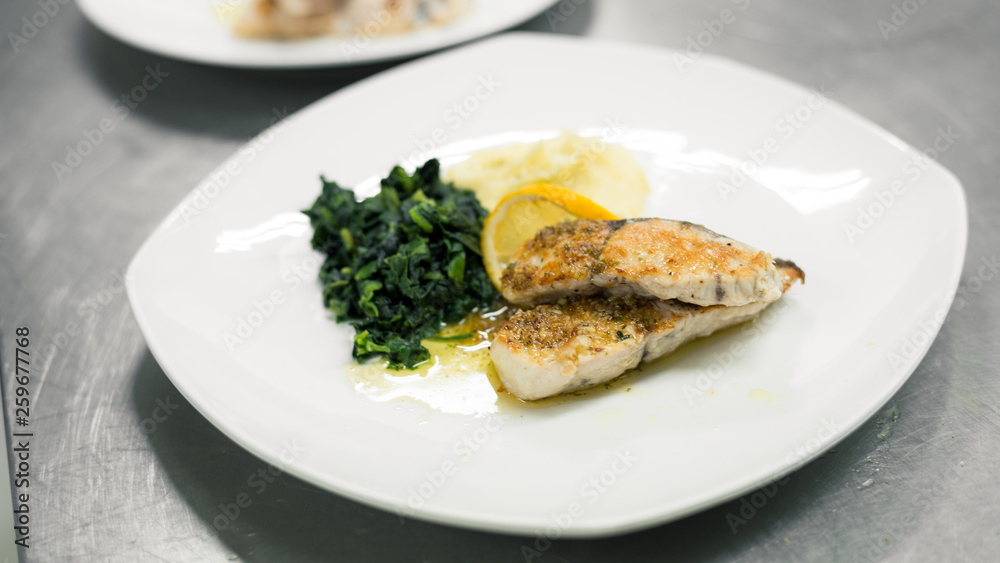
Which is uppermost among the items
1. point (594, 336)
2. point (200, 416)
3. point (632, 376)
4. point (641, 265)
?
point (641, 265)

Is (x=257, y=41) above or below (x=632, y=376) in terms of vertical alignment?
above

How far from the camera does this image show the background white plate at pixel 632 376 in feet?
9.16

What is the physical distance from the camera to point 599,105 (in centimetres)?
479

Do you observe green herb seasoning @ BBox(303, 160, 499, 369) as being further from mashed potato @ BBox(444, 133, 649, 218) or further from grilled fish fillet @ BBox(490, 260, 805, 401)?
grilled fish fillet @ BBox(490, 260, 805, 401)

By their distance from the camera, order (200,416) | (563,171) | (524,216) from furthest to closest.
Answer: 1. (563,171)
2. (524,216)
3. (200,416)

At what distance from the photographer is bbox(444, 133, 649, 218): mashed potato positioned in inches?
168

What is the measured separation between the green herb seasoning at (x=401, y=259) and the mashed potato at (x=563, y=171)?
0.18 meters

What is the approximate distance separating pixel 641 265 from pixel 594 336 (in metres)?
0.38

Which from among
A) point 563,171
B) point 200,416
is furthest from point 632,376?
point 200,416

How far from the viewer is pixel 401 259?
3881 mm

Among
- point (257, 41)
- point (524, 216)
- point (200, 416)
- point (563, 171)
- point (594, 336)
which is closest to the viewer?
point (594, 336)

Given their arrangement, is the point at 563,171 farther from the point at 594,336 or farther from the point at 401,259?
the point at 594,336

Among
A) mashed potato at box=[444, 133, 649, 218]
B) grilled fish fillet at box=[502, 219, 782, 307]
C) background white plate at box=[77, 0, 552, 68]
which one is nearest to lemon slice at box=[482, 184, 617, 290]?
grilled fish fillet at box=[502, 219, 782, 307]

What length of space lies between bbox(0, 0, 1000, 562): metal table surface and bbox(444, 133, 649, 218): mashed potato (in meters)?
1.76
